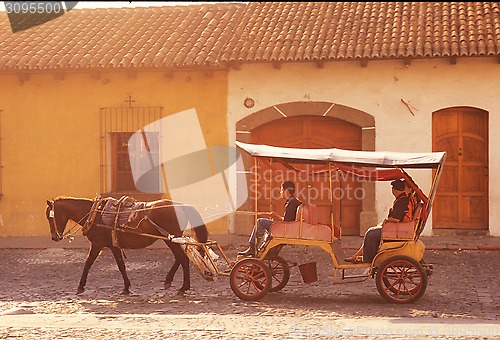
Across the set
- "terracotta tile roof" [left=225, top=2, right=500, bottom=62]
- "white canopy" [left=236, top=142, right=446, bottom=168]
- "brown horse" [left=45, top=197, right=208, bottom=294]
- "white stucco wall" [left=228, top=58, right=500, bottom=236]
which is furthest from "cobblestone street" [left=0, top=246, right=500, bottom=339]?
"terracotta tile roof" [left=225, top=2, right=500, bottom=62]

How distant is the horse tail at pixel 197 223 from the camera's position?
37.6ft

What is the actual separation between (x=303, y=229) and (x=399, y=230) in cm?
114

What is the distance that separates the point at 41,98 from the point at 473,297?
1111 centimetres

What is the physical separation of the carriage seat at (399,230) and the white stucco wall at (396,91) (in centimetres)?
698

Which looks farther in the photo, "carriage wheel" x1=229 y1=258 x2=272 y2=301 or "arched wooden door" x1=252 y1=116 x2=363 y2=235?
"arched wooden door" x1=252 y1=116 x2=363 y2=235

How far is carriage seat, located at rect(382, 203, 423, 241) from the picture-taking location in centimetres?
1062

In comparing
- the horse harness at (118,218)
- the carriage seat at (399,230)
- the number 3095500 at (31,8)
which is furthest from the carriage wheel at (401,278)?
the number 3095500 at (31,8)

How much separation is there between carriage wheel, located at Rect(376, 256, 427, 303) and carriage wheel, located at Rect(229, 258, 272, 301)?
4.36ft

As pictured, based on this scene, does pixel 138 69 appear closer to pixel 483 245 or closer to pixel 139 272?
pixel 139 272

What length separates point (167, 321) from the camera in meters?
9.26

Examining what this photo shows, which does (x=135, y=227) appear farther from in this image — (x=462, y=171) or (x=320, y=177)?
(x=462, y=171)

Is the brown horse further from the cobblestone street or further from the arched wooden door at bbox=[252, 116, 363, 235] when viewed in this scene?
the arched wooden door at bbox=[252, 116, 363, 235]

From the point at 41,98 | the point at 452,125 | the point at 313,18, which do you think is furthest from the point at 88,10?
the point at 452,125

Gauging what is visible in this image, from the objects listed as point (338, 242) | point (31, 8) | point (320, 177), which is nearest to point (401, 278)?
point (338, 242)
